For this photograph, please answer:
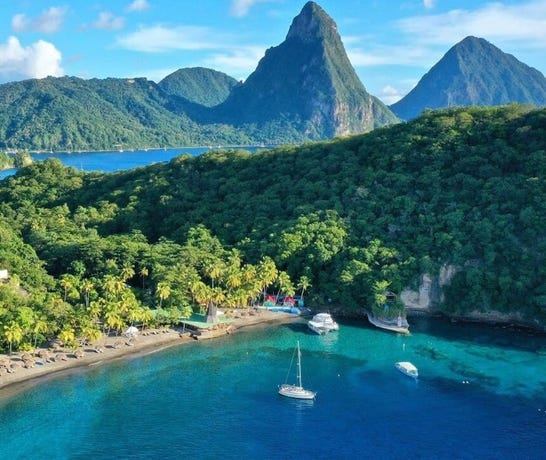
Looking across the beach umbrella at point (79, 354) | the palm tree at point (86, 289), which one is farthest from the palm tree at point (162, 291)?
the beach umbrella at point (79, 354)

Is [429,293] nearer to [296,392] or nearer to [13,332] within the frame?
[296,392]

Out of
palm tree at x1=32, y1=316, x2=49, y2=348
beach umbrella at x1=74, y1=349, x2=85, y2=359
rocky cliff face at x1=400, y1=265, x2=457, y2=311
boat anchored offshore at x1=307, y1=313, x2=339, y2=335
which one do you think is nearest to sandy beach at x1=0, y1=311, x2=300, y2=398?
beach umbrella at x1=74, y1=349, x2=85, y2=359

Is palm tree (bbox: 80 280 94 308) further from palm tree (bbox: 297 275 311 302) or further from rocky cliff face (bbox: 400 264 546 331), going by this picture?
Result: rocky cliff face (bbox: 400 264 546 331)

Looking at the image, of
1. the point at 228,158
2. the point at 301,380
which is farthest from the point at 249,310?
the point at 228,158

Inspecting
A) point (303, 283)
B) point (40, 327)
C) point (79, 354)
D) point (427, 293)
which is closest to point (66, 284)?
point (40, 327)

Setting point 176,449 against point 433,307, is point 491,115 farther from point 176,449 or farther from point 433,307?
point 176,449
